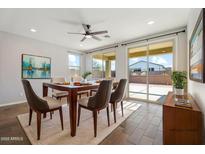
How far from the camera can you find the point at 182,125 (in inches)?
46.3

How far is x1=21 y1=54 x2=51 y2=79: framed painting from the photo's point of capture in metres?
3.72

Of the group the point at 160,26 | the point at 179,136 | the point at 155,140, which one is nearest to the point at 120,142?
the point at 155,140

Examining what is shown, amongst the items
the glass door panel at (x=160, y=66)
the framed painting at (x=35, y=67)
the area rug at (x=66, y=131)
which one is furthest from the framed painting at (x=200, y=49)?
the framed painting at (x=35, y=67)

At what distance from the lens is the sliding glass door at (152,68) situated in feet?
12.2

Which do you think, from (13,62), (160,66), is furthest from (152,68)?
(13,62)

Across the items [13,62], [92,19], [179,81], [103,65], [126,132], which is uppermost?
[92,19]

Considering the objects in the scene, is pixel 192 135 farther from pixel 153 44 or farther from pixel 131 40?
pixel 131 40

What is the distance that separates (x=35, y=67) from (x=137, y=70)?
13.6ft

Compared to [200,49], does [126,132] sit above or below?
below

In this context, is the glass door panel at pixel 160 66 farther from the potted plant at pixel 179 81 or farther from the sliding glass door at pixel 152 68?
the potted plant at pixel 179 81

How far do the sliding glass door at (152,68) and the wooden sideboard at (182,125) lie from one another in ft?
9.25

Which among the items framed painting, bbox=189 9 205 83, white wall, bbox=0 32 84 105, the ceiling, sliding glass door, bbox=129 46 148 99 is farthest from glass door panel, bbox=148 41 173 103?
white wall, bbox=0 32 84 105

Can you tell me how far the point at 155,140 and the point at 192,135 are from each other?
574mm

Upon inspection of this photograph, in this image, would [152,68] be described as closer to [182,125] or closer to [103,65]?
[103,65]
